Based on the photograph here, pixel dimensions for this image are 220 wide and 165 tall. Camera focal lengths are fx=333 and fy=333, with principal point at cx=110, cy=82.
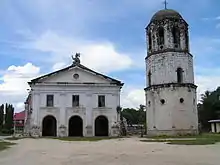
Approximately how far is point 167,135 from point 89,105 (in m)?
10.7

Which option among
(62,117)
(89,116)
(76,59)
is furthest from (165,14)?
(62,117)

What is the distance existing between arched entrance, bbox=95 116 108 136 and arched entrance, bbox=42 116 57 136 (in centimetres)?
555

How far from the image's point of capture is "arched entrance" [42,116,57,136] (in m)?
43.2

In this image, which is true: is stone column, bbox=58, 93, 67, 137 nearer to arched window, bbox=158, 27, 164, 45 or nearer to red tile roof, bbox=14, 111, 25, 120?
arched window, bbox=158, 27, 164, 45

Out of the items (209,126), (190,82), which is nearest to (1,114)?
(209,126)

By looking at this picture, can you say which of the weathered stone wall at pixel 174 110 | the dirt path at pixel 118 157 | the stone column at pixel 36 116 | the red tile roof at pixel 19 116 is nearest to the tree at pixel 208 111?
the weathered stone wall at pixel 174 110

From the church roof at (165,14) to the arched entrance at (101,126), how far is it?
1470cm

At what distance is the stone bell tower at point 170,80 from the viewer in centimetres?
3819

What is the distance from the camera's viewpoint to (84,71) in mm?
42781

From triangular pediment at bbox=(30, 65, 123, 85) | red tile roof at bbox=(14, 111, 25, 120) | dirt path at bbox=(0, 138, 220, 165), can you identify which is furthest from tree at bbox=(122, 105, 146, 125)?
dirt path at bbox=(0, 138, 220, 165)

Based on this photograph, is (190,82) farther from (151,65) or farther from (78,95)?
(78,95)

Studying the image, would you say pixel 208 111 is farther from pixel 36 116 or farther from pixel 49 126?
pixel 36 116

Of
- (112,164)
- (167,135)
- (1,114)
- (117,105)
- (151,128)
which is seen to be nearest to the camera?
(112,164)

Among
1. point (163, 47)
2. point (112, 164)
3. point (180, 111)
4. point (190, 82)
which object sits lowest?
point (112, 164)
